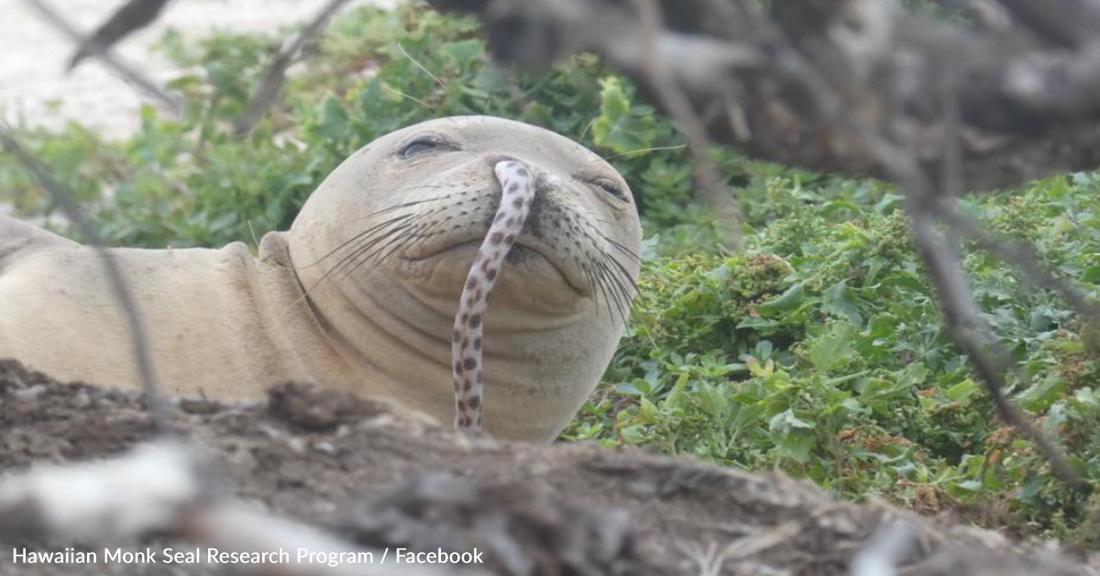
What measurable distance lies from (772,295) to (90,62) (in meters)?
5.99

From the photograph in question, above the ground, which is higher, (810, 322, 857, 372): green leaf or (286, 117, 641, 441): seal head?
(286, 117, 641, 441): seal head

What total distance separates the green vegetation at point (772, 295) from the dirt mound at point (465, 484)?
58.9 inches

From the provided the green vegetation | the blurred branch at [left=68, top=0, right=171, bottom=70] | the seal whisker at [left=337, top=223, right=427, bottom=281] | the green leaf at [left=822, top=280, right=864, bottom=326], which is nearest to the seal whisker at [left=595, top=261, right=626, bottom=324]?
the green vegetation

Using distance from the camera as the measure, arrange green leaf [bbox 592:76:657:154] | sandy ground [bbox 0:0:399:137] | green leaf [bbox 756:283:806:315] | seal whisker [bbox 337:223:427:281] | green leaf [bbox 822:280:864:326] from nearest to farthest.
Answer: seal whisker [bbox 337:223:427:281]
green leaf [bbox 822:280:864:326]
green leaf [bbox 756:283:806:315]
green leaf [bbox 592:76:657:154]
sandy ground [bbox 0:0:399:137]

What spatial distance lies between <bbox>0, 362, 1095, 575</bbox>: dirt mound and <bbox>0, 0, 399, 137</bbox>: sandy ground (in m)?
7.07

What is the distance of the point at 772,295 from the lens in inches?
242

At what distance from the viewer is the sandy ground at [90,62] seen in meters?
10.6

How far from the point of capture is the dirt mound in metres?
2.73

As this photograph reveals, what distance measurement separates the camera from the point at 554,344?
5.32 meters

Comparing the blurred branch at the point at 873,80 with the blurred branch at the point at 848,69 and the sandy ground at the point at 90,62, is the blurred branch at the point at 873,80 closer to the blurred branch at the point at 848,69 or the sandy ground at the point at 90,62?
the blurred branch at the point at 848,69

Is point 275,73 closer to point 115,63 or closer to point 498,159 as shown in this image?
point 115,63

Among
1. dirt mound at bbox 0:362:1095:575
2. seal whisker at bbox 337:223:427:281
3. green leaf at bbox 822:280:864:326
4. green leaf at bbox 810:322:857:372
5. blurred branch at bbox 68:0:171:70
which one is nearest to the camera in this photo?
blurred branch at bbox 68:0:171:70

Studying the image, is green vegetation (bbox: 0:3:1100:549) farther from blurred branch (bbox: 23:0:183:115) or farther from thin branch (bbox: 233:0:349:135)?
blurred branch (bbox: 23:0:183:115)

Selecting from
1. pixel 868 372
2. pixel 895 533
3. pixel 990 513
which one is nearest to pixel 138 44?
pixel 868 372
